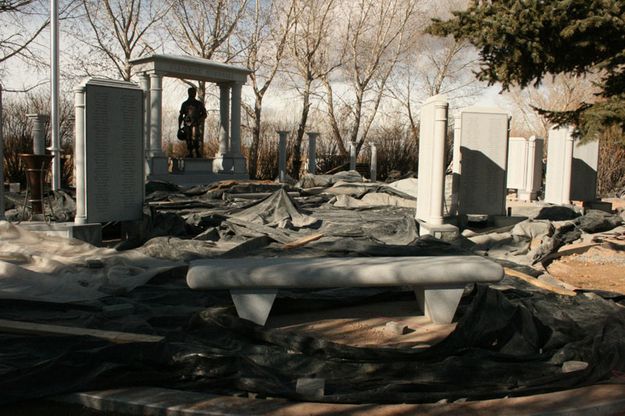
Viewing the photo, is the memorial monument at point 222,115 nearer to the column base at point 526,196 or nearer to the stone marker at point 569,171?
the column base at point 526,196

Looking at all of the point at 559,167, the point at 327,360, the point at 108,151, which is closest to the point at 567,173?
A: the point at 559,167

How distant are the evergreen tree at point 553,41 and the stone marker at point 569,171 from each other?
22.0ft

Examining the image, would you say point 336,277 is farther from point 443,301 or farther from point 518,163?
point 518,163

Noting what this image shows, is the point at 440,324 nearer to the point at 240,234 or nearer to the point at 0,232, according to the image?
the point at 240,234

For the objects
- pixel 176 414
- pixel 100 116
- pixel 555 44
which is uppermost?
pixel 555 44

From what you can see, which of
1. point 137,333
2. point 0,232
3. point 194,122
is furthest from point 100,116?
point 194,122

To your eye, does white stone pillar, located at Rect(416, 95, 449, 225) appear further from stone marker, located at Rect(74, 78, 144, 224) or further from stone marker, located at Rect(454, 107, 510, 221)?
stone marker, located at Rect(74, 78, 144, 224)

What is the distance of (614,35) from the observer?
285 inches

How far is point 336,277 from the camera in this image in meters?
4.45

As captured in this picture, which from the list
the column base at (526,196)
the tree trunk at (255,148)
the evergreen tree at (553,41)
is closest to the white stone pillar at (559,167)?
the column base at (526,196)

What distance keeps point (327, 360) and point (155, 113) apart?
17084 mm

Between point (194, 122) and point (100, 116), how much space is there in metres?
12.0

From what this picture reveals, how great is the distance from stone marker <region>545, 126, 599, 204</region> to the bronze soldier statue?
11.1 metres

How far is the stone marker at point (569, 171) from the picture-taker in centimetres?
1424
